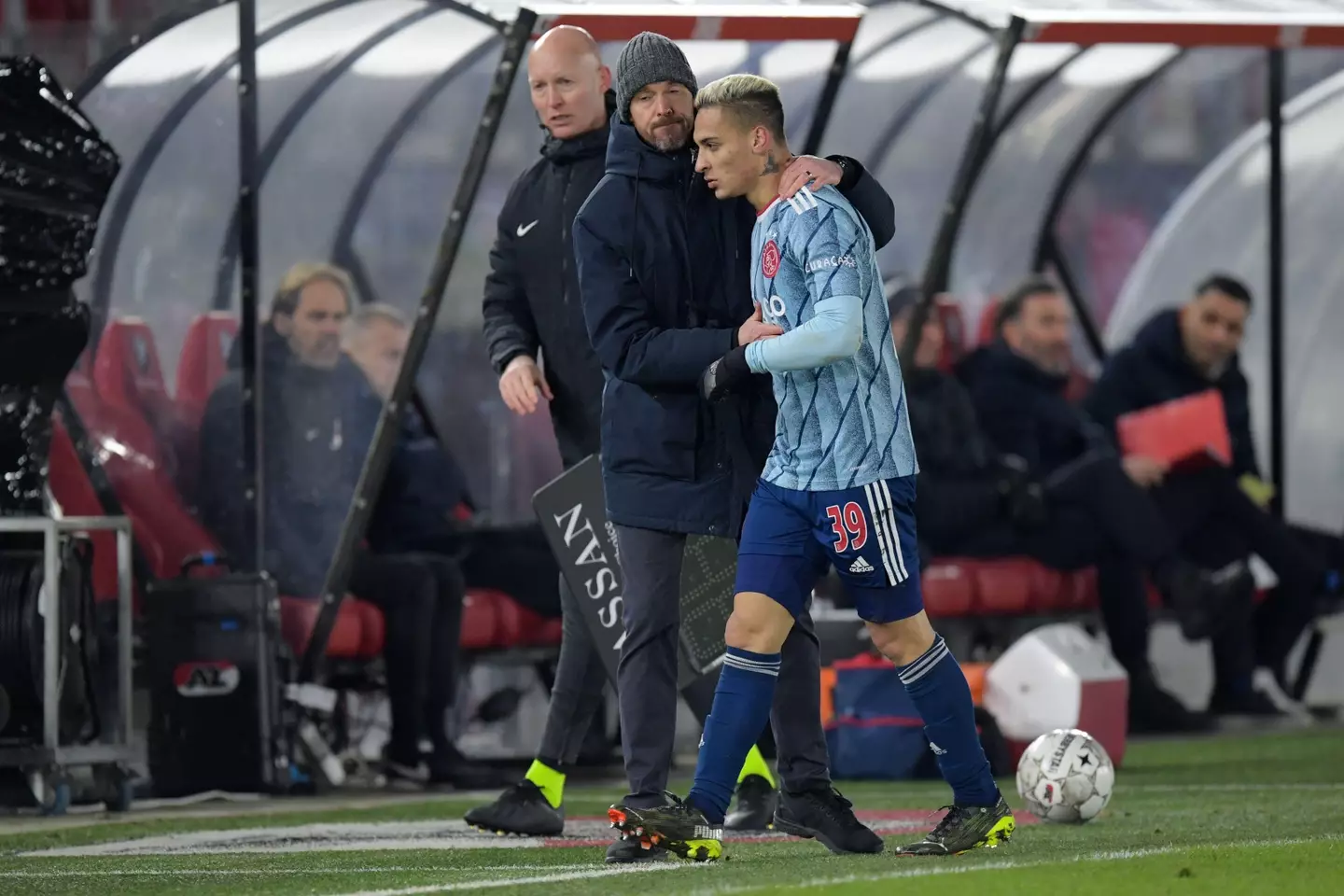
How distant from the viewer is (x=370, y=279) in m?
10.5

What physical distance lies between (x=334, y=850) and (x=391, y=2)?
13.2ft

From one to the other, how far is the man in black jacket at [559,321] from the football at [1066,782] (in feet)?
2.29

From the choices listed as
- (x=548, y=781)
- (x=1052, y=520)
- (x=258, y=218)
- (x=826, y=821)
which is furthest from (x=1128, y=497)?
(x=826, y=821)

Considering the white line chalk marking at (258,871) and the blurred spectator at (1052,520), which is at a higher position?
the blurred spectator at (1052,520)

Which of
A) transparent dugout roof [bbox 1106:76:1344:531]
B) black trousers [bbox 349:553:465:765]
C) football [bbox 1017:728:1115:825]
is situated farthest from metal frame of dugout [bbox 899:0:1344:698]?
football [bbox 1017:728:1115:825]

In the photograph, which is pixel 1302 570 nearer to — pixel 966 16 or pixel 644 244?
pixel 966 16

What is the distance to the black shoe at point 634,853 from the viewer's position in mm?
5145

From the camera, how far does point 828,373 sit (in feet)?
16.7

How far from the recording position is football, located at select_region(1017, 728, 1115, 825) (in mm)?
6301

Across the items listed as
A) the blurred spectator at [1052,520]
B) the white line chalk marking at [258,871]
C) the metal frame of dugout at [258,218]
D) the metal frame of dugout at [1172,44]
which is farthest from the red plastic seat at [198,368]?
the white line chalk marking at [258,871]

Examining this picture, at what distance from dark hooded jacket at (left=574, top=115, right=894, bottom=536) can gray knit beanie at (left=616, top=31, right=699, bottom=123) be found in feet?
0.38

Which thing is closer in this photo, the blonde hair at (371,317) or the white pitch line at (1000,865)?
the white pitch line at (1000,865)

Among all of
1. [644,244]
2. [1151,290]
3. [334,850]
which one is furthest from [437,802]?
[1151,290]

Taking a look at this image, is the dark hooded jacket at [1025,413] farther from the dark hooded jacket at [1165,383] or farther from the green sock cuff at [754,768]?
the green sock cuff at [754,768]
